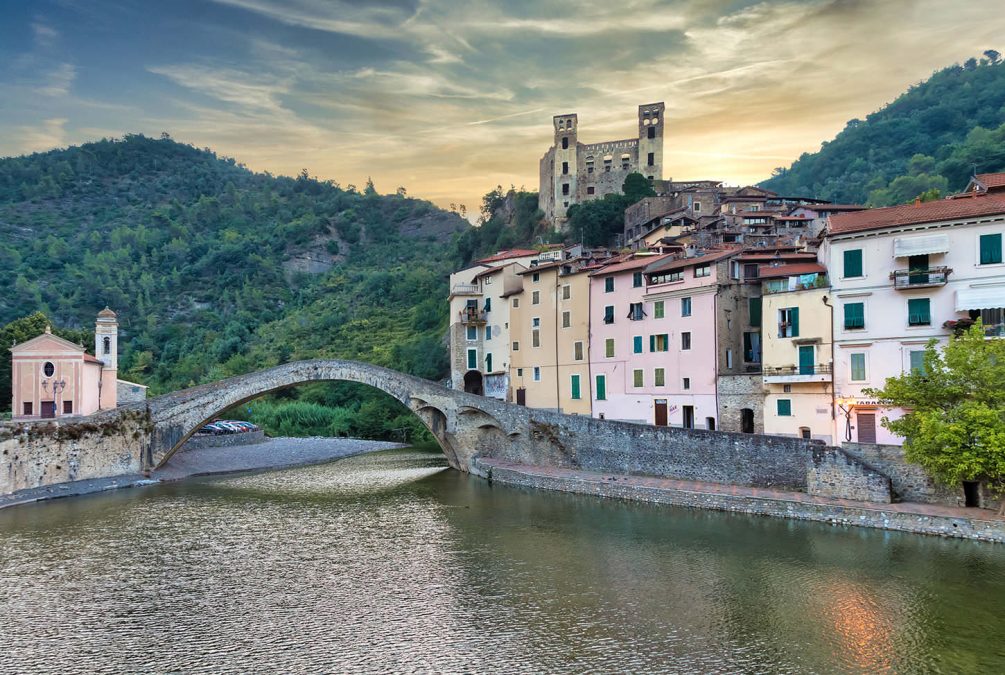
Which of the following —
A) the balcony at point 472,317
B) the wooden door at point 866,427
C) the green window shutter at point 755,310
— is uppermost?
the balcony at point 472,317

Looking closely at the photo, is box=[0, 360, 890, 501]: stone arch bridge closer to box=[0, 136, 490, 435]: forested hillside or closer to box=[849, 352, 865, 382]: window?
box=[849, 352, 865, 382]: window

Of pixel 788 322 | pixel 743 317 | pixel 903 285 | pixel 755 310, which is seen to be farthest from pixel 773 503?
pixel 755 310

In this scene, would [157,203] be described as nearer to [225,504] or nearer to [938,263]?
[225,504]

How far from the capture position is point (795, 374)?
25703 mm

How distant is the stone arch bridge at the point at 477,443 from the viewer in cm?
2416

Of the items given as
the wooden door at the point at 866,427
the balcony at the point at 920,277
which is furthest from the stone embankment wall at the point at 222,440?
the balcony at the point at 920,277

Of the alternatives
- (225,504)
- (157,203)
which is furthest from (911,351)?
(157,203)

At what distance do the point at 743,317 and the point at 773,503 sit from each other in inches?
338

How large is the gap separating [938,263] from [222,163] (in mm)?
142499

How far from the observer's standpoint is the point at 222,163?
146 m

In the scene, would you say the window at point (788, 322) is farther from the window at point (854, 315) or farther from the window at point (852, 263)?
the window at point (852, 263)

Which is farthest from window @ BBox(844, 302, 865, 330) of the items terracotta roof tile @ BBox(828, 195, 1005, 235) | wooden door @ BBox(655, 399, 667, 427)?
wooden door @ BBox(655, 399, 667, 427)

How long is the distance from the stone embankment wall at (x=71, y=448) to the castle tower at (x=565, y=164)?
3843 centimetres

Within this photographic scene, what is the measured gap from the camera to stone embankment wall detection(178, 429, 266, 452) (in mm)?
40125
